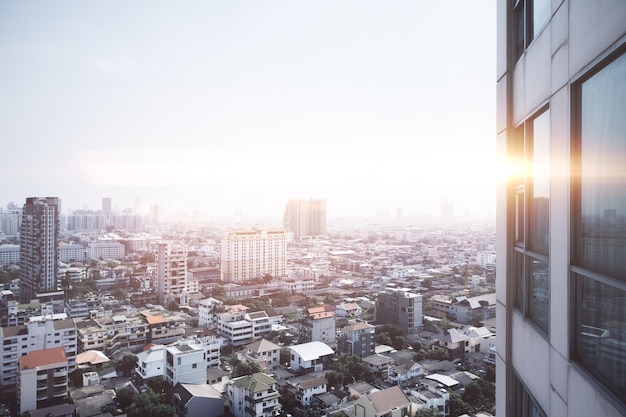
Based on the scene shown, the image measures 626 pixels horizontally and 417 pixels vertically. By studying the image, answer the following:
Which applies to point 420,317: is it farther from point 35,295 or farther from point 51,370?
point 35,295

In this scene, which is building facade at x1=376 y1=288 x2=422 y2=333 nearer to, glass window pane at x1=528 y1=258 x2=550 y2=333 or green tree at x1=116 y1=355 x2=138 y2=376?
green tree at x1=116 y1=355 x2=138 y2=376

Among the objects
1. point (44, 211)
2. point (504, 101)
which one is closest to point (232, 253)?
point (44, 211)

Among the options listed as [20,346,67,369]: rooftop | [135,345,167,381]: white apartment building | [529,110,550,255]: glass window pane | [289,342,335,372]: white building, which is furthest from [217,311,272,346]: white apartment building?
[529,110,550,255]: glass window pane

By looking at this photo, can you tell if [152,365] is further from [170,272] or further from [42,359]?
[170,272]

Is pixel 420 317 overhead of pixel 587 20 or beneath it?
beneath

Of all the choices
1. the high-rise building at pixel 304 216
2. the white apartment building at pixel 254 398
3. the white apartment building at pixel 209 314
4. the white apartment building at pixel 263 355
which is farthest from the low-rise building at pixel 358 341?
the high-rise building at pixel 304 216

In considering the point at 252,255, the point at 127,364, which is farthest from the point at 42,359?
the point at 252,255
